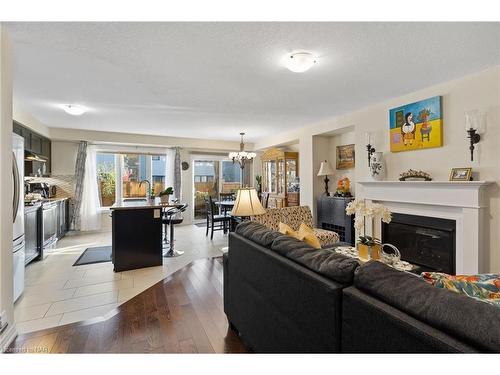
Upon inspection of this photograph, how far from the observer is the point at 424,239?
3.47m

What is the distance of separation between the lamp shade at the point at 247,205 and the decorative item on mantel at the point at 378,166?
1.98 meters

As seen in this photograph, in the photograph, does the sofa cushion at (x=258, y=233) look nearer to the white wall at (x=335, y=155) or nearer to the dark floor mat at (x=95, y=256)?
the dark floor mat at (x=95, y=256)

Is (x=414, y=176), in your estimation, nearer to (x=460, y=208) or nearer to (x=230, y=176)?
(x=460, y=208)

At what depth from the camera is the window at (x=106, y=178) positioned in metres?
6.55

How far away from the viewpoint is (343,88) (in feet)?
11.0

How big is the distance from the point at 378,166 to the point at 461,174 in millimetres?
1063

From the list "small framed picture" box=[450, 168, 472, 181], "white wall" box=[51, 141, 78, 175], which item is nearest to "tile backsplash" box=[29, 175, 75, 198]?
"white wall" box=[51, 141, 78, 175]

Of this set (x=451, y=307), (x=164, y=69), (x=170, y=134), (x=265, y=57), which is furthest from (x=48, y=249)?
(x=451, y=307)

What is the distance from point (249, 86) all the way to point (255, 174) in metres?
4.96

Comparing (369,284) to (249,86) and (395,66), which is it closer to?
(395,66)

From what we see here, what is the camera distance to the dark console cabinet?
15.2 feet

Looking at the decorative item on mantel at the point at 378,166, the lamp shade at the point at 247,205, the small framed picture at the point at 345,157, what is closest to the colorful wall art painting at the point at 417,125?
the decorative item on mantel at the point at 378,166

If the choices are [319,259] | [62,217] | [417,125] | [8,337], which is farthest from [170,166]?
[319,259]

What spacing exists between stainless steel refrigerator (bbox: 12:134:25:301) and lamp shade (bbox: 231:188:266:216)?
2158 mm
